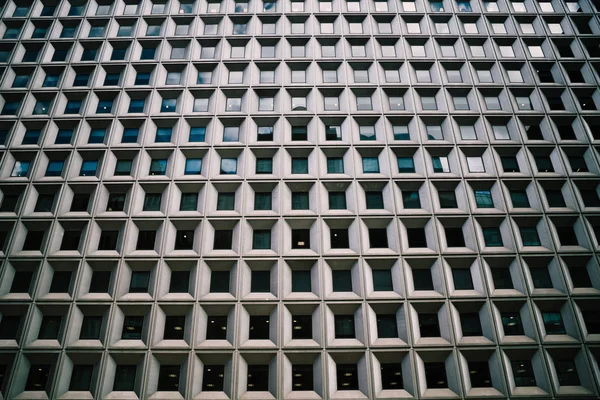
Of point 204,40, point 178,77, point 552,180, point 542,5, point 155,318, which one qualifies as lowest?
point 155,318

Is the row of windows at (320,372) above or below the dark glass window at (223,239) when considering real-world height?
below

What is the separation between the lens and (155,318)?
21.3 metres

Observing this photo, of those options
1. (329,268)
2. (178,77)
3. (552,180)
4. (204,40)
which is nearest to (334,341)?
(329,268)

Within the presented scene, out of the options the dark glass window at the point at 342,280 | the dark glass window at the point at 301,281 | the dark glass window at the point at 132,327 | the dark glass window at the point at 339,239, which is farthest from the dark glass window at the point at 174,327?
the dark glass window at the point at 339,239

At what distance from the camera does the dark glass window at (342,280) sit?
881 inches

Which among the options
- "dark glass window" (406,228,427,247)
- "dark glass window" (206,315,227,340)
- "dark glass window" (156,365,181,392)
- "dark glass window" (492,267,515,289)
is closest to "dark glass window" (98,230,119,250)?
"dark glass window" (206,315,227,340)

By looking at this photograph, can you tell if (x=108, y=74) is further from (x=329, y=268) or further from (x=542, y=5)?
(x=542, y=5)

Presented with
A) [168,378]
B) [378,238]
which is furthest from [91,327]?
[378,238]

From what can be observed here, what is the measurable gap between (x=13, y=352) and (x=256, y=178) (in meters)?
15.4

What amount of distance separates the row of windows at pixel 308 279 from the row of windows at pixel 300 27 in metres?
17.4

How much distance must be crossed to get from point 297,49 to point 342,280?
17365 millimetres

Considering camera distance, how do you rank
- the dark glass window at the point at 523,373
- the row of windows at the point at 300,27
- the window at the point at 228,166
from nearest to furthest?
the dark glass window at the point at 523,373
the window at the point at 228,166
the row of windows at the point at 300,27

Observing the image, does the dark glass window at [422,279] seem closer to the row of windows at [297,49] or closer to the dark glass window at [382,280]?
the dark glass window at [382,280]

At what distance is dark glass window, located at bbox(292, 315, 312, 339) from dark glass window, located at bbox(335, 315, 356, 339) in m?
1.43
